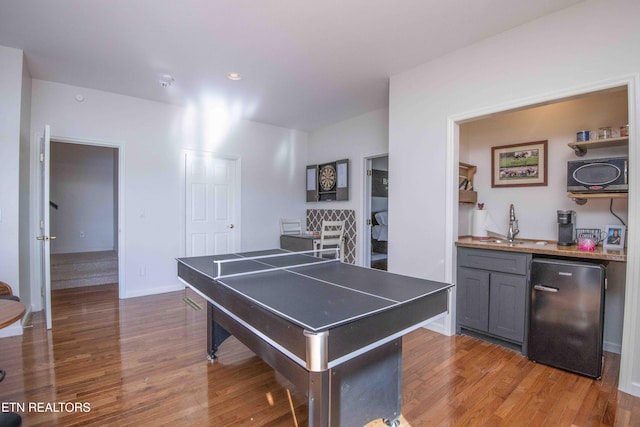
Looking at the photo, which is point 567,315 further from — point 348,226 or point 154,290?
point 154,290

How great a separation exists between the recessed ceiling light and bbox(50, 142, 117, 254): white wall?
3658mm

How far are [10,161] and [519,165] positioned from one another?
5.04 meters

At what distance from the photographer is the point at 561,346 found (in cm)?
227

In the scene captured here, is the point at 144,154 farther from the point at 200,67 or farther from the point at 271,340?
the point at 271,340

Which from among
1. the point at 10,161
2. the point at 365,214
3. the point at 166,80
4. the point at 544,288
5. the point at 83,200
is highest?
the point at 166,80

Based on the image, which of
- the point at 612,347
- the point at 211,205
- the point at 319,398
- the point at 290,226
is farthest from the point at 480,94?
the point at 211,205

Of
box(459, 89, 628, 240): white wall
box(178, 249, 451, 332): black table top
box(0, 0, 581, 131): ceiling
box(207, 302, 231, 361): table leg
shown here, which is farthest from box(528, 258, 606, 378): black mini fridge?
box(207, 302, 231, 361): table leg

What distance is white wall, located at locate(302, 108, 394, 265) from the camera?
4559 mm

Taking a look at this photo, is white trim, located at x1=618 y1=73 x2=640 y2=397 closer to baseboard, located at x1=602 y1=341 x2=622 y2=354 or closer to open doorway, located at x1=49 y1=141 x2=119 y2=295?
baseboard, located at x1=602 y1=341 x2=622 y2=354

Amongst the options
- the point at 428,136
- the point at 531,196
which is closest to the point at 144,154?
the point at 428,136

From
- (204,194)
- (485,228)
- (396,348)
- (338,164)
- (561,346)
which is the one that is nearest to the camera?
(396,348)

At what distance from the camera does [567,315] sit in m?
2.24

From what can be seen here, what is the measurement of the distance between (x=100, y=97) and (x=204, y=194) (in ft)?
5.83

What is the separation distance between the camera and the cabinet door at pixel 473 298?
8.96ft
